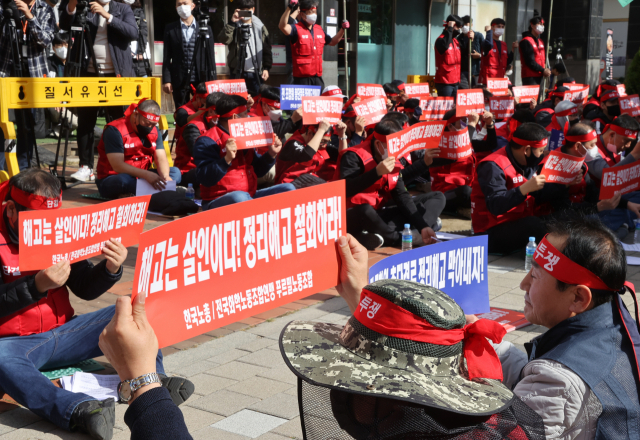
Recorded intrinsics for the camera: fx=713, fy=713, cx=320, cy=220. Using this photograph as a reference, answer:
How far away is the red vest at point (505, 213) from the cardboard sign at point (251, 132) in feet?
6.55

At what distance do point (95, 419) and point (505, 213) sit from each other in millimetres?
4463

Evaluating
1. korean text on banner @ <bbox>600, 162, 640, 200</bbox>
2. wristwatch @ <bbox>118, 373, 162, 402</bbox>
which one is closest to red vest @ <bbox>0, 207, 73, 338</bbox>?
wristwatch @ <bbox>118, 373, 162, 402</bbox>

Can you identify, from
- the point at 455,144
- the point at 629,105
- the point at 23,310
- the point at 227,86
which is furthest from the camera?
the point at 629,105

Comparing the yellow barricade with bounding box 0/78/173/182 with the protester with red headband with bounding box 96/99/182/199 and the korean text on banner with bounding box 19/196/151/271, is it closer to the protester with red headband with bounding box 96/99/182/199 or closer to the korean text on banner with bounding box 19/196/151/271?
the protester with red headband with bounding box 96/99/182/199

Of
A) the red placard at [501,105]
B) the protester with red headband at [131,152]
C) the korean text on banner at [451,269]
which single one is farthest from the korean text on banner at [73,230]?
the red placard at [501,105]

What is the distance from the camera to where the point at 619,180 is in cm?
665

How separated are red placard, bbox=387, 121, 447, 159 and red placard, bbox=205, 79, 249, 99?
10.0 feet

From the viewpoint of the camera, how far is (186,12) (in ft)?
32.6

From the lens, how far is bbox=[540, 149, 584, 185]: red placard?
627 centimetres

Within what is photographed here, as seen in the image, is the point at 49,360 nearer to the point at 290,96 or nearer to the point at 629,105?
the point at 290,96

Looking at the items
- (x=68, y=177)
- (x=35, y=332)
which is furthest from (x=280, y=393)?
(x=68, y=177)

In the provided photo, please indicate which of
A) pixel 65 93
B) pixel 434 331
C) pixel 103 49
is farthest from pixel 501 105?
pixel 434 331

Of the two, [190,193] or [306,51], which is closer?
[190,193]

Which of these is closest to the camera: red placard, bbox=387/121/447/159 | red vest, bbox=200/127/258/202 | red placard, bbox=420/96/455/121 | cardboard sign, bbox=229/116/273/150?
red placard, bbox=387/121/447/159
